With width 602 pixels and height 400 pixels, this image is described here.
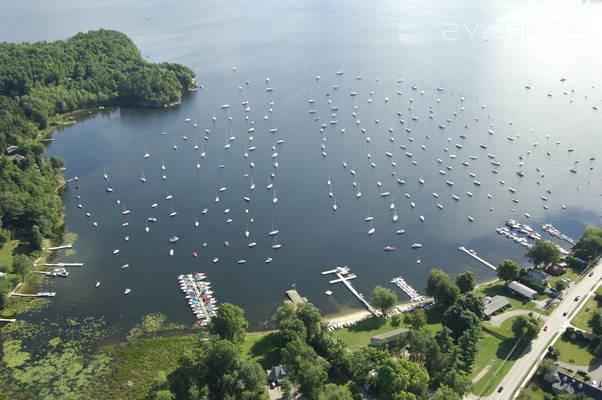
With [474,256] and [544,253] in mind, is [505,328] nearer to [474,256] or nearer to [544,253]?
[544,253]

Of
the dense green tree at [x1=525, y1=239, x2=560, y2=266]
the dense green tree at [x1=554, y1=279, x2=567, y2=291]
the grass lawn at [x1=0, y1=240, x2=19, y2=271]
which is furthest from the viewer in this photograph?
the grass lawn at [x1=0, y1=240, x2=19, y2=271]

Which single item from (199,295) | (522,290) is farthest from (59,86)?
(522,290)

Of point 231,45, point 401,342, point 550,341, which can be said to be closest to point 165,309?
point 401,342

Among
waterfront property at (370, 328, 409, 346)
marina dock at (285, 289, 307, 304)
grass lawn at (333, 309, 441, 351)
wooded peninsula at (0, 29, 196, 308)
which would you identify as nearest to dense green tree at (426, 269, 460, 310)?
grass lawn at (333, 309, 441, 351)

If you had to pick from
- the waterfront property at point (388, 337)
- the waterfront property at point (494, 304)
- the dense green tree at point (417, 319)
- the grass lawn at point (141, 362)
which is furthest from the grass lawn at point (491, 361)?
the grass lawn at point (141, 362)

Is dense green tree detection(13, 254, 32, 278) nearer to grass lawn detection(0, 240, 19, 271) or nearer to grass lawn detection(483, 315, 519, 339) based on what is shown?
grass lawn detection(0, 240, 19, 271)

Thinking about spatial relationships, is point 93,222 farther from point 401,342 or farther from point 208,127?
point 401,342
